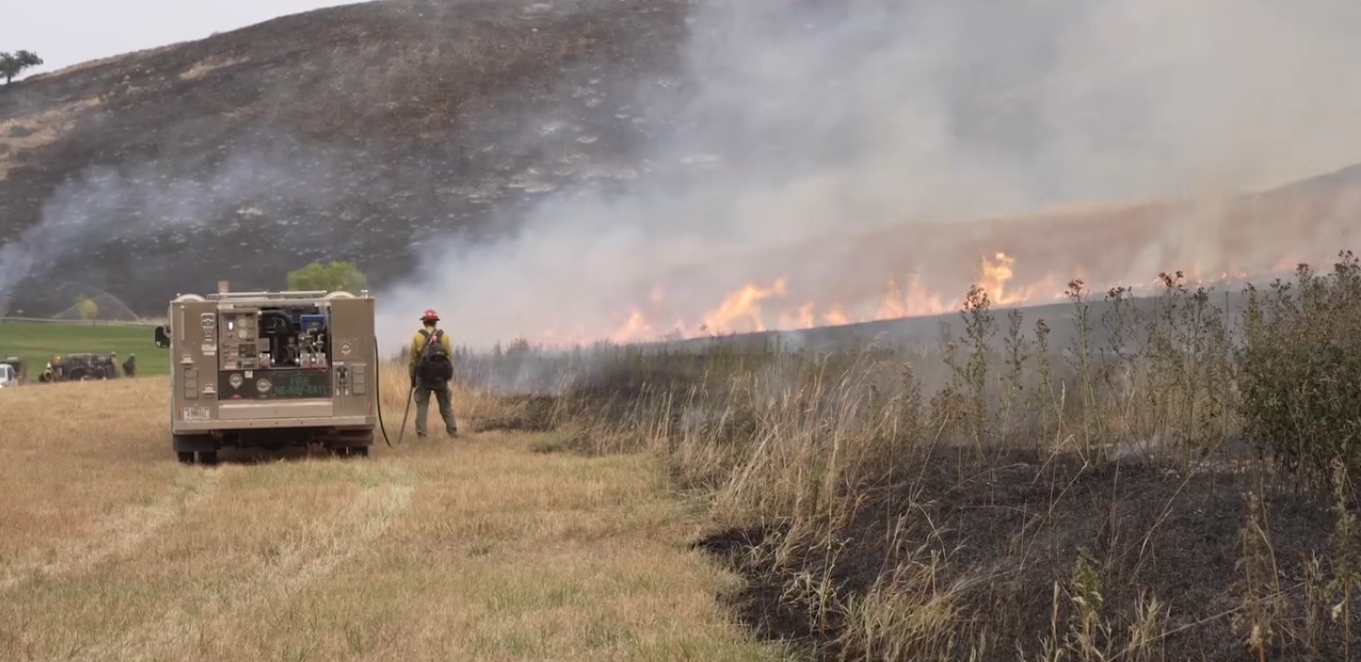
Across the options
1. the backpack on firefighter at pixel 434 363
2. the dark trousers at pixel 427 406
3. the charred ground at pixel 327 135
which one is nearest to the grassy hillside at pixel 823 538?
the dark trousers at pixel 427 406

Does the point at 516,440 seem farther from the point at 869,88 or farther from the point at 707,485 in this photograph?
the point at 869,88

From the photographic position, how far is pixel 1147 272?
2314 centimetres

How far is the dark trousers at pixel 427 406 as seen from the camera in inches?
667

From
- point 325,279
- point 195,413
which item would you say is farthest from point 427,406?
point 325,279

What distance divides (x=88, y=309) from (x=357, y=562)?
201ft

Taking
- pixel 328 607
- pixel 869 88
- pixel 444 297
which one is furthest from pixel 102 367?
pixel 328 607

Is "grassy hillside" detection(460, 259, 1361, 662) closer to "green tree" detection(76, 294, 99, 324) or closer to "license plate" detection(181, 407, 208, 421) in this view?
"license plate" detection(181, 407, 208, 421)

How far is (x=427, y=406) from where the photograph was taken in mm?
17141

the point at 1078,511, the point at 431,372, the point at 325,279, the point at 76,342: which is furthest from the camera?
the point at 76,342

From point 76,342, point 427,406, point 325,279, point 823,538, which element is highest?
point 325,279

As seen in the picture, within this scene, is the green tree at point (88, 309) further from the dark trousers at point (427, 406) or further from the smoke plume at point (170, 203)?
the dark trousers at point (427, 406)

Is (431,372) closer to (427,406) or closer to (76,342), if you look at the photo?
(427,406)

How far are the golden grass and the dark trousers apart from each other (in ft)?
7.56

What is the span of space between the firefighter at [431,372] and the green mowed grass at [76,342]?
89.8 feet
